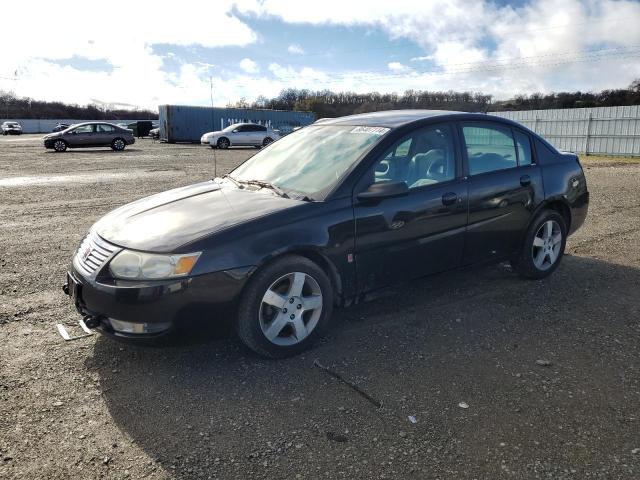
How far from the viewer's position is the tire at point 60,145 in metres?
26.0

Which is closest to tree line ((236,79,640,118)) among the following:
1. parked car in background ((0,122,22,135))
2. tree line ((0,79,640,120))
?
tree line ((0,79,640,120))

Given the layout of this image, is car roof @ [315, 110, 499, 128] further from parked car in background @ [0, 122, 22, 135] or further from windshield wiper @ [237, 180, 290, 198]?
parked car in background @ [0, 122, 22, 135]

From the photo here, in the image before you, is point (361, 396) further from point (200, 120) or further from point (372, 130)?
point (200, 120)

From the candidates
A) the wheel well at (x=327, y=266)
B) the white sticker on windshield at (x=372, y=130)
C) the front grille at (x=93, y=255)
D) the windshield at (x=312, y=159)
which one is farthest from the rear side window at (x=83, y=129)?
the wheel well at (x=327, y=266)

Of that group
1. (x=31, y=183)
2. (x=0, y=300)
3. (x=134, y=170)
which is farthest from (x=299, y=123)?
(x=0, y=300)

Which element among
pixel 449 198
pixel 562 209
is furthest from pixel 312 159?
pixel 562 209

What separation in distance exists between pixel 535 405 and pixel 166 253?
2328 millimetres

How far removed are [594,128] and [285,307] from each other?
89.6ft

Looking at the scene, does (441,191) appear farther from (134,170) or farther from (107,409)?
(134,170)

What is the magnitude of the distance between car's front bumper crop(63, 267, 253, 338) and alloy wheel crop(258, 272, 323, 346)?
27cm

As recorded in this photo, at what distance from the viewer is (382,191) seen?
3562mm

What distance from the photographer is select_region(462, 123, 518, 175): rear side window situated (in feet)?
→ 14.5

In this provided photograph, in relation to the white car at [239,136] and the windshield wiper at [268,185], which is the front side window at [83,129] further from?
the windshield wiper at [268,185]

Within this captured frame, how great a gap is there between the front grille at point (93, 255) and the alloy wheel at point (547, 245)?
377 centimetres
